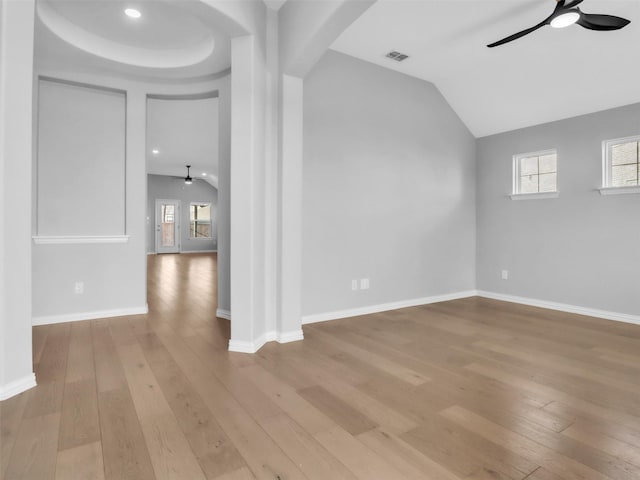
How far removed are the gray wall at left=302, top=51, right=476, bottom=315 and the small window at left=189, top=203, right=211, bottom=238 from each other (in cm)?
1075

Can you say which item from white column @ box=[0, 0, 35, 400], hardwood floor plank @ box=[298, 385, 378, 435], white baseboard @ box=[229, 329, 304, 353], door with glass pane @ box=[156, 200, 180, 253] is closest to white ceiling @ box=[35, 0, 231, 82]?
white column @ box=[0, 0, 35, 400]

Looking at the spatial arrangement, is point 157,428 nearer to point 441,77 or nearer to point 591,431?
point 591,431

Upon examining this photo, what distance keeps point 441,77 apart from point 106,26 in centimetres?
390

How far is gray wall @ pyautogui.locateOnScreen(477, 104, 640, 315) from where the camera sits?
4.02 m

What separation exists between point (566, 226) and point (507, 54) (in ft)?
7.36

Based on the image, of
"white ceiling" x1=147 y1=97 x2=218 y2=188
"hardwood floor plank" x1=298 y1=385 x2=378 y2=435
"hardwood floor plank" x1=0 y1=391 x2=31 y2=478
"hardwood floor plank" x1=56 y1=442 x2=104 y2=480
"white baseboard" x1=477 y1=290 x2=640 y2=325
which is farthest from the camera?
"white ceiling" x1=147 y1=97 x2=218 y2=188

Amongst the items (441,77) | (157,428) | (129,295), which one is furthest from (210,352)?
(441,77)

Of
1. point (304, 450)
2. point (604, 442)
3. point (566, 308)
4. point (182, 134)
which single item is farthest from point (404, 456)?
point (182, 134)

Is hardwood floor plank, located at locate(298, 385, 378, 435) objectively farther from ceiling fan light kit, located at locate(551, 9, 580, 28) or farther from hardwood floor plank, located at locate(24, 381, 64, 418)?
ceiling fan light kit, located at locate(551, 9, 580, 28)

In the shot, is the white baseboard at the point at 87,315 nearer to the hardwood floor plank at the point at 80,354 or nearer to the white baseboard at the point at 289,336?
the hardwood floor plank at the point at 80,354

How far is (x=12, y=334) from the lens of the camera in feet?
6.85

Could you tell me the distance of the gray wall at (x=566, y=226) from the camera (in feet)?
13.2

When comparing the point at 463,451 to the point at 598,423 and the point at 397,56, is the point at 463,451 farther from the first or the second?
the point at 397,56

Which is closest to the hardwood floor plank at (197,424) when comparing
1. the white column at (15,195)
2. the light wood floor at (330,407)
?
the light wood floor at (330,407)
